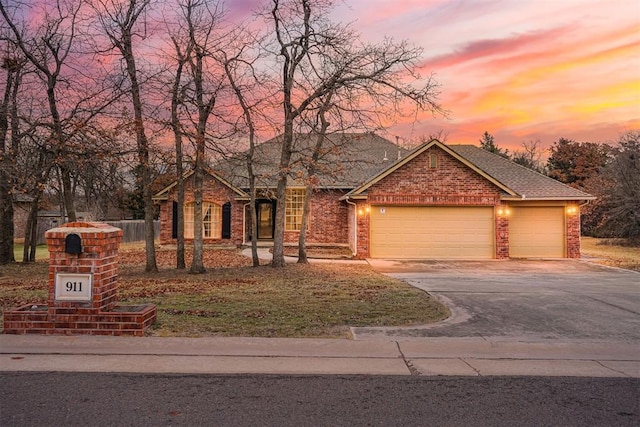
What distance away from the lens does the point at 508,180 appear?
23.0m

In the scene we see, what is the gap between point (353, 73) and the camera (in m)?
14.9

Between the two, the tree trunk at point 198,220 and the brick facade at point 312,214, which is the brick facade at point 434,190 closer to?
the brick facade at point 312,214

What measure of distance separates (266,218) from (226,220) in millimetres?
2917

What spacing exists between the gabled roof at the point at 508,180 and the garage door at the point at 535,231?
76cm

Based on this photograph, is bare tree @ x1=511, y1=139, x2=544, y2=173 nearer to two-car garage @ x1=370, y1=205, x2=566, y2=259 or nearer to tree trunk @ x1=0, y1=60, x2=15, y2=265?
two-car garage @ x1=370, y1=205, x2=566, y2=259

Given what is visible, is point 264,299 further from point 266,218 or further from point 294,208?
point 266,218

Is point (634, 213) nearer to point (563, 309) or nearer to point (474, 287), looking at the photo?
point (474, 287)

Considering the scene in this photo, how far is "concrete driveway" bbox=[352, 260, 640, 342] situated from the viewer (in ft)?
23.2

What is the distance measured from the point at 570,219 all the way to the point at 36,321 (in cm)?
2062

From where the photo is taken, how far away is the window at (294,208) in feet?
84.5

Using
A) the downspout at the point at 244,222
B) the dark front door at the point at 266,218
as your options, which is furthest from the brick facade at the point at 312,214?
the dark front door at the point at 266,218

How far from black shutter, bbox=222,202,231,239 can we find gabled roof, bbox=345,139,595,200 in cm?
716

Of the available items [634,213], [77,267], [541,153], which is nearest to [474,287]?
[77,267]

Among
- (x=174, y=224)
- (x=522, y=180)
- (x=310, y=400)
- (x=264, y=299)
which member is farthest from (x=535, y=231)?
(x=310, y=400)
